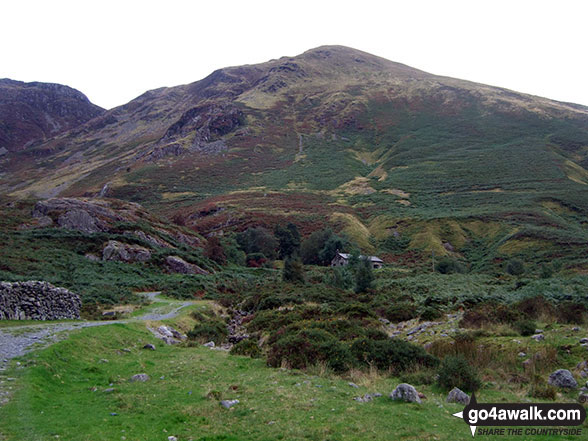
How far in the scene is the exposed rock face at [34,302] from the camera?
1720 cm

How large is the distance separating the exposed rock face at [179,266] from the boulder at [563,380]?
143 feet

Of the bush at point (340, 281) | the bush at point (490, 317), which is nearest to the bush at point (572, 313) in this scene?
the bush at point (490, 317)

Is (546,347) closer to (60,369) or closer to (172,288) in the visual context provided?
(60,369)

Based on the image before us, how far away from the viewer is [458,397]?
8.70m

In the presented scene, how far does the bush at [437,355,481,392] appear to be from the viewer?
948 centimetres

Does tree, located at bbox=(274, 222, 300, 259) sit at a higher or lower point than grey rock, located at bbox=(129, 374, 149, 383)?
lower

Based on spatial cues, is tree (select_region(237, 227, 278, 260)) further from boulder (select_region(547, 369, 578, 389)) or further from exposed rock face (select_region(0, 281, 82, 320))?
boulder (select_region(547, 369, 578, 389))

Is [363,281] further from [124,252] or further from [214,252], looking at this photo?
[214,252]

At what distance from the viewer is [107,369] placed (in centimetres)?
1228

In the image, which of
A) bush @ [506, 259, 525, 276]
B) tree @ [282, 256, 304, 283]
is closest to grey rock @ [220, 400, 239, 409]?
tree @ [282, 256, 304, 283]

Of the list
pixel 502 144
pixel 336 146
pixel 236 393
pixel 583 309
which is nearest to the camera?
pixel 236 393

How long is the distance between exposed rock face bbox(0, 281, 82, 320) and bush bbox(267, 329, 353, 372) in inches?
516

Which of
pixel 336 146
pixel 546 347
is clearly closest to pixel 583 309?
pixel 546 347

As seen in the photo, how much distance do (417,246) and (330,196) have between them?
4432 cm
